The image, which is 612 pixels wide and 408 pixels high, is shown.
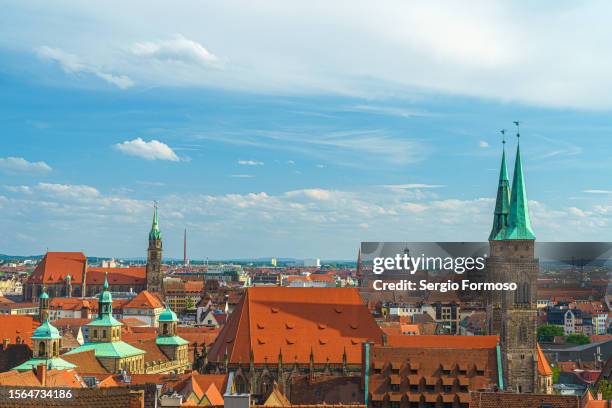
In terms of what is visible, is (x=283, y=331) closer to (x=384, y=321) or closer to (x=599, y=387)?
(x=599, y=387)

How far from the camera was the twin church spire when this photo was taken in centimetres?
8462

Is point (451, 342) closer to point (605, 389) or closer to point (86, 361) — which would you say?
point (605, 389)

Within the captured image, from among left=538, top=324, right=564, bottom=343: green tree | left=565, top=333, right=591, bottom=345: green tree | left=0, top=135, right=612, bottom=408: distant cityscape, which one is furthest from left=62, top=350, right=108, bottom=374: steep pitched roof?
→ left=538, top=324, right=564, bottom=343: green tree

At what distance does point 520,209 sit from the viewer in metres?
85.2

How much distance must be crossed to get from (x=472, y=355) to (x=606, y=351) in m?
64.8

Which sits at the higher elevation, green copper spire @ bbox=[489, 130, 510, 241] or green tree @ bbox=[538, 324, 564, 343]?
green copper spire @ bbox=[489, 130, 510, 241]

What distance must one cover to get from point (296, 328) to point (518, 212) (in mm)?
22353

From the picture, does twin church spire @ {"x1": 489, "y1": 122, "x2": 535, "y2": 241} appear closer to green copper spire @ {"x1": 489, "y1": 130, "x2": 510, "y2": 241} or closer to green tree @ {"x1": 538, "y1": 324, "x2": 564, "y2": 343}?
green copper spire @ {"x1": 489, "y1": 130, "x2": 510, "y2": 241}

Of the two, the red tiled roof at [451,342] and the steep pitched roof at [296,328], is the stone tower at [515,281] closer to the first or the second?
the red tiled roof at [451,342]

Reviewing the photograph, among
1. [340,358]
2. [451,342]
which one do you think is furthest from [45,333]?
[451,342]

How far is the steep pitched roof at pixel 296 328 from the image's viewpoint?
258ft

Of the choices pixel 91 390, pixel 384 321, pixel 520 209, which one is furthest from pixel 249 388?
pixel 384 321

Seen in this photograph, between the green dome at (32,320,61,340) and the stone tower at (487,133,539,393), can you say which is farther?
the green dome at (32,320,61,340)

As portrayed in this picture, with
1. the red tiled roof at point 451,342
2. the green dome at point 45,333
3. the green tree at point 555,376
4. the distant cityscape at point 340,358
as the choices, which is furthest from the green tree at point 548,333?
the green dome at point 45,333
